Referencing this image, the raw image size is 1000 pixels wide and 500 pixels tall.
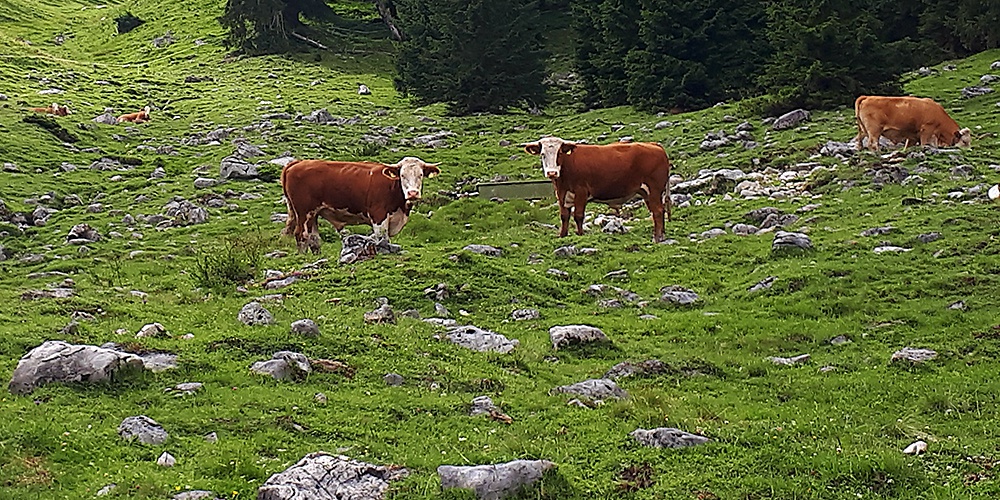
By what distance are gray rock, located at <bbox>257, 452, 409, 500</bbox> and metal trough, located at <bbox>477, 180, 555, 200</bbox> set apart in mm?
17599

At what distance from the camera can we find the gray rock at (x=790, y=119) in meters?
28.3

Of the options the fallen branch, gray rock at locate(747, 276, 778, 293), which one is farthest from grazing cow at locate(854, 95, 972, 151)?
the fallen branch

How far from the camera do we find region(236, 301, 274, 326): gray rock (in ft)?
40.6

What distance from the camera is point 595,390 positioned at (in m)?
10.3

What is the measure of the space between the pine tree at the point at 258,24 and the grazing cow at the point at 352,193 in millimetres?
38733

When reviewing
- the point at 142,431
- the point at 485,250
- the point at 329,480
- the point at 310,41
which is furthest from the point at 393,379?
the point at 310,41

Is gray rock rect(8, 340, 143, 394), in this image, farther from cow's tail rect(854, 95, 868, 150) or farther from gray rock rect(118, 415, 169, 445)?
cow's tail rect(854, 95, 868, 150)

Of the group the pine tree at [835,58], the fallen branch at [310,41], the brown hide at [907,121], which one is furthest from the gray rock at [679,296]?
the fallen branch at [310,41]

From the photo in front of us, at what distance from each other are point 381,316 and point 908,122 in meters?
14.5

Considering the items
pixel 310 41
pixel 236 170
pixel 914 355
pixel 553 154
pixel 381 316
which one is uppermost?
pixel 914 355

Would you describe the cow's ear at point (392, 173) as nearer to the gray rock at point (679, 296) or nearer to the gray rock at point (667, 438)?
the gray rock at point (679, 296)

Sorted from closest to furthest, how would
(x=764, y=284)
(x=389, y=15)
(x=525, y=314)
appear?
(x=525, y=314), (x=764, y=284), (x=389, y=15)

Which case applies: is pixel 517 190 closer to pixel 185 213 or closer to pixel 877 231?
pixel 185 213

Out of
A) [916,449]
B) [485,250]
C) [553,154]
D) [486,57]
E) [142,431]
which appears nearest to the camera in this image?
[916,449]
